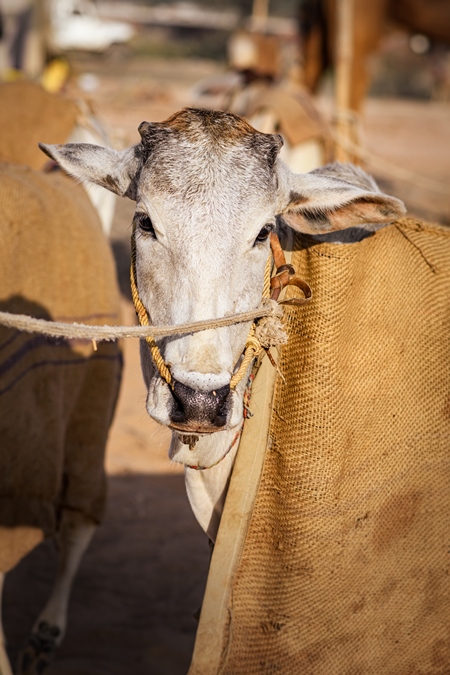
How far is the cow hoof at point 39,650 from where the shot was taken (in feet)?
13.2

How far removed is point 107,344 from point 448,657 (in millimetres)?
2317

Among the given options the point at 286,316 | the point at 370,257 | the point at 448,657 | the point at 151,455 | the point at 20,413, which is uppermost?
the point at 370,257

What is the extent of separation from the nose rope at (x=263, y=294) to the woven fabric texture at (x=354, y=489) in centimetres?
11

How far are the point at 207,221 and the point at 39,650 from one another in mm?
2755

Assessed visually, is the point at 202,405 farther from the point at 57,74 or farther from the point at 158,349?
the point at 57,74

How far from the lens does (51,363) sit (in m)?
3.71

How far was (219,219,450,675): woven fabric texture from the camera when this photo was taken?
278cm

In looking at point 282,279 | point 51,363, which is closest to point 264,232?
point 282,279

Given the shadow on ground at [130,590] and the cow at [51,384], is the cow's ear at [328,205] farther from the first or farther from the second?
the shadow on ground at [130,590]

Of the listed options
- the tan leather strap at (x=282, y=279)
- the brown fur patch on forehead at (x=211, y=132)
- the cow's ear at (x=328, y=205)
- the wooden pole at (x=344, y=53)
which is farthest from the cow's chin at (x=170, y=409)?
the wooden pole at (x=344, y=53)

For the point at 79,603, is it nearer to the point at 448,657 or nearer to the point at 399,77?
the point at 448,657

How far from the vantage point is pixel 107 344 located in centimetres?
422

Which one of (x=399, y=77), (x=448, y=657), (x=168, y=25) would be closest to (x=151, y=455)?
(x=448, y=657)

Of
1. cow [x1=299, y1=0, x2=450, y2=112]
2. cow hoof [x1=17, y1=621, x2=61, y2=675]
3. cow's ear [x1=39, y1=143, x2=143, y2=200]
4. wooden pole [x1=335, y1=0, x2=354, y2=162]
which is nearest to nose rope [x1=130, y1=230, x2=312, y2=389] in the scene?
cow's ear [x1=39, y1=143, x2=143, y2=200]
